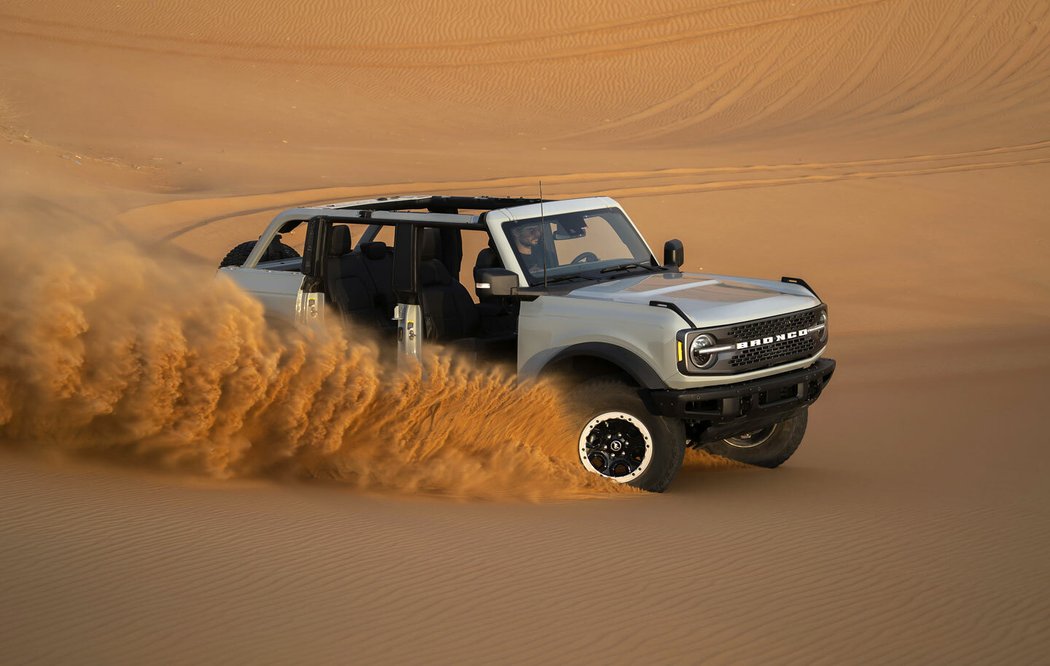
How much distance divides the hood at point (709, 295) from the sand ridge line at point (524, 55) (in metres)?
36.7

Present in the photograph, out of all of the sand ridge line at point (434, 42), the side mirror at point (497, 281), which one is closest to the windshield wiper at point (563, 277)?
the side mirror at point (497, 281)

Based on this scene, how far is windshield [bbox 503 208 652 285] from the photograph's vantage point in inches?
323

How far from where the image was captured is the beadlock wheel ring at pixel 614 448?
775 cm

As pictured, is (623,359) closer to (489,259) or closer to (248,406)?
(489,259)

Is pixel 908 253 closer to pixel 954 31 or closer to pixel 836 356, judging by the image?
pixel 836 356

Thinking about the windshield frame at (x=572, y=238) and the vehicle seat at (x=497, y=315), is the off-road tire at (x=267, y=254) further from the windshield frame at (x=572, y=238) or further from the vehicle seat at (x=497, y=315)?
the windshield frame at (x=572, y=238)

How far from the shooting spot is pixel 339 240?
8.50 meters

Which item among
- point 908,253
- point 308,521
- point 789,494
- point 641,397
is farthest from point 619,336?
point 908,253

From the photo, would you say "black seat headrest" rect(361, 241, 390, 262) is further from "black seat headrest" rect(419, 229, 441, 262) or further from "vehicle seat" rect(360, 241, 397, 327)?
"black seat headrest" rect(419, 229, 441, 262)

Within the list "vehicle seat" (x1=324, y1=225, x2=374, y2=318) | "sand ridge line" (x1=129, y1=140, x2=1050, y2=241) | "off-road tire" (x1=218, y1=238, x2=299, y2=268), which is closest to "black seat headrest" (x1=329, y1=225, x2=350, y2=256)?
"vehicle seat" (x1=324, y1=225, x2=374, y2=318)

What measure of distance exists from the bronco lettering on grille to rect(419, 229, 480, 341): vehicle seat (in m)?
2.01

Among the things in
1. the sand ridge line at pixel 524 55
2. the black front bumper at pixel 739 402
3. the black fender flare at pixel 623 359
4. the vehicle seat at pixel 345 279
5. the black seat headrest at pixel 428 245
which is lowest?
the black front bumper at pixel 739 402

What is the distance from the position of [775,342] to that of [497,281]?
5.78ft

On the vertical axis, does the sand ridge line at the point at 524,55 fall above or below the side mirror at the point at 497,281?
above
